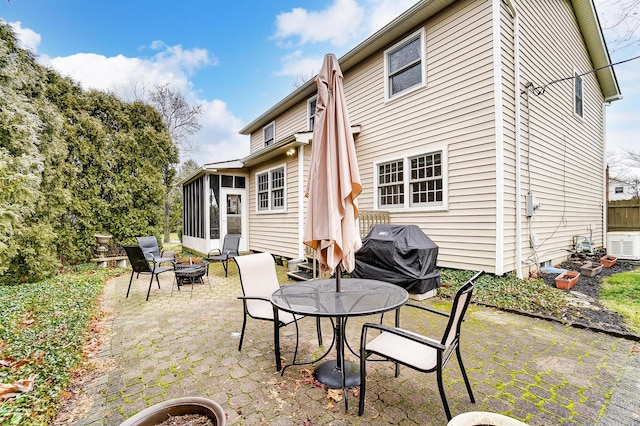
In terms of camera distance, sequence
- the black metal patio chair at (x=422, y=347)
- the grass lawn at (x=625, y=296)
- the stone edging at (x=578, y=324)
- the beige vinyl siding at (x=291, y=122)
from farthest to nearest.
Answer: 1. the beige vinyl siding at (x=291, y=122)
2. the grass lawn at (x=625, y=296)
3. the stone edging at (x=578, y=324)
4. the black metal patio chair at (x=422, y=347)

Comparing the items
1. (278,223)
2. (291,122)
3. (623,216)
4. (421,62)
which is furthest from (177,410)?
(623,216)

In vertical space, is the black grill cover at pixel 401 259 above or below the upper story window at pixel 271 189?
below

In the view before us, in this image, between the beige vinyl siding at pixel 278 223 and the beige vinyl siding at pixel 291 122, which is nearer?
the beige vinyl siding at pixel 278 223

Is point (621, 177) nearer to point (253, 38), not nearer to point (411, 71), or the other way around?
point (411, 71)

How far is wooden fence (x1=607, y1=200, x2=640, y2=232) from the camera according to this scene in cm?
974

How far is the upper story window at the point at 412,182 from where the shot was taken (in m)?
6.48

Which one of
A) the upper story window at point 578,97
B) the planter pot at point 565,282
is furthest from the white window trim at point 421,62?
the upper story window at point 578,97

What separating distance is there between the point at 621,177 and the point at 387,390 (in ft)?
119

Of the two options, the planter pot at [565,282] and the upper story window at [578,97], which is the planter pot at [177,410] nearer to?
the planter pot at [565,282]

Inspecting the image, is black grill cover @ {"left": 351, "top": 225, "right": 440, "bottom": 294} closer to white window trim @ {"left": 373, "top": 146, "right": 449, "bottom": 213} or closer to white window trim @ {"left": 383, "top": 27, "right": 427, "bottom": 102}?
white window trim @ {"left": 373, "top": 146, "right": 449, "bottom": 213}

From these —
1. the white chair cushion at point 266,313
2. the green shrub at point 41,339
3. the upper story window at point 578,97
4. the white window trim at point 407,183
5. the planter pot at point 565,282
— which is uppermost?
the upper story window at point 578,97

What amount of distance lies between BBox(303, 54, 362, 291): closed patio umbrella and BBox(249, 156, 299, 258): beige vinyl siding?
19.1 feet

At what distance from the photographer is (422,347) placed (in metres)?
2.29

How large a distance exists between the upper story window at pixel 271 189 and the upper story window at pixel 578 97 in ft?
28.7
